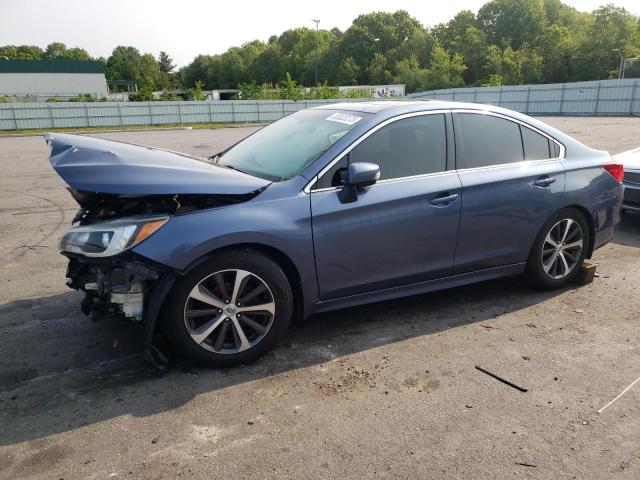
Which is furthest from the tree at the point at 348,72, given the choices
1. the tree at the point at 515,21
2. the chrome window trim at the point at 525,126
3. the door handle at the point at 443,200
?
the door handle at the point at 443,200

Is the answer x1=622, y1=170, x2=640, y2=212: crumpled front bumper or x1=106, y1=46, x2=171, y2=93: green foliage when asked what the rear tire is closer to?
x1=622, y1=170, x2=640, y2=212: crumpled front bumper

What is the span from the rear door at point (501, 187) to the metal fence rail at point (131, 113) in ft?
82.2

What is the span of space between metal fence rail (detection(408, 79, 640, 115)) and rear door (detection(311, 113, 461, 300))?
35.9 meters

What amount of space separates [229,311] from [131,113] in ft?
114

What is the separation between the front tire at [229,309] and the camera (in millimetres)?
3301

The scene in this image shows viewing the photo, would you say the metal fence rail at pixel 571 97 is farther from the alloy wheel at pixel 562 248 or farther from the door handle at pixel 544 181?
the door handle at pixel 544 181

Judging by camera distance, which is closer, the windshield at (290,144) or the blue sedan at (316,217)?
the blue sedan at (316,217)

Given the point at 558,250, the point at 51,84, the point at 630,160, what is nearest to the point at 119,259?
the point at 558,250

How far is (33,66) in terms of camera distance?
243ft

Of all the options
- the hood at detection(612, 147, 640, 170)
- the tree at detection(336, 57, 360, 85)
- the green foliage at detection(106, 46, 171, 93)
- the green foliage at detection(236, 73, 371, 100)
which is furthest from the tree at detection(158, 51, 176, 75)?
the hood at detection(612, 147, 640, 170)

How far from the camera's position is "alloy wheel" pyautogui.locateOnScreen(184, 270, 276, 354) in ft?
11.0

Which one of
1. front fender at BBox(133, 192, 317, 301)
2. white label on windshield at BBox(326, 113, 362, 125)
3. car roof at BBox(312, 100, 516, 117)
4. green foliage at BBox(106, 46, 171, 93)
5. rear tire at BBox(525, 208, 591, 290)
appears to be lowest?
rear tire at BBox(525, 208, 591, 290)

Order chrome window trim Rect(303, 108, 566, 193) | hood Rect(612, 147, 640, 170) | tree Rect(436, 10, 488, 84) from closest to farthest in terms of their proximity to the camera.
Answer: chrome window trim Rect(303, 108, 566, 193), hood Rect(612, 147, 640, 170), tree Rect(436, 10, 488, 84)

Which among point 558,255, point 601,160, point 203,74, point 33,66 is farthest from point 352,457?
point 203,74
